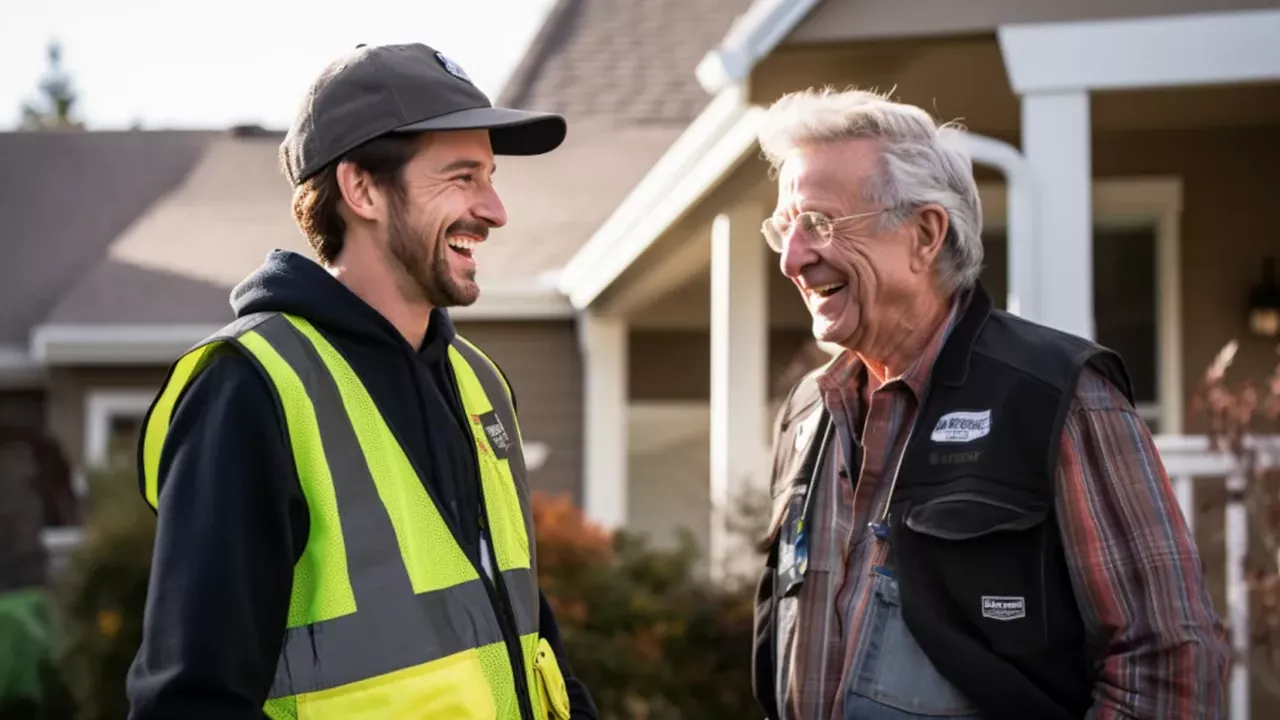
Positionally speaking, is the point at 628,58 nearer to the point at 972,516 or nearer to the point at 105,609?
the point at 105,609

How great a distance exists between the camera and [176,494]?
246cm

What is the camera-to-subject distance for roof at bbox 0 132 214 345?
52.4ft

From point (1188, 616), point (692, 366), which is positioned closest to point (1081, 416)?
point (1188, 616)

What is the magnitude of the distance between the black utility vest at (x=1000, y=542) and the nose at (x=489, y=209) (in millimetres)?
838

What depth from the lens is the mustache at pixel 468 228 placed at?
288 cm

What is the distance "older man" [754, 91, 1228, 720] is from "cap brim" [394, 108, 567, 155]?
45cm

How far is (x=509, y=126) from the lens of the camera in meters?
2.91

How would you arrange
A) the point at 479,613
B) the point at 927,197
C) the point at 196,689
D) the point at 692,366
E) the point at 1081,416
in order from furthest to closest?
the point at 692,366 < the point at 927,197 < the point at 1081,416 < the point at 479,613 < the point at 196,689

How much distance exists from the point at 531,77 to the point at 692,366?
284cm

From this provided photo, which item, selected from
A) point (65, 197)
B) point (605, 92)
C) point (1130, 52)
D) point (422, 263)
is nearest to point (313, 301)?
point (422, 263)

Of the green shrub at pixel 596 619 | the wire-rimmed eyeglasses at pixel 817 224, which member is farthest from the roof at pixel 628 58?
the wire-rimmed eyeglasses at pixel 817 224

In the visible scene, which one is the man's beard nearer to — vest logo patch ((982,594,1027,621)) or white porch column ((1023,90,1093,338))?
vest logo patch ((982,594,1027,621))

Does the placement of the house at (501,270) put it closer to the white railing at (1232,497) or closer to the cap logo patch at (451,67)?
the white railing at (1232,497)

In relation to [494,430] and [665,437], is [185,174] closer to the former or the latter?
[665,437]
